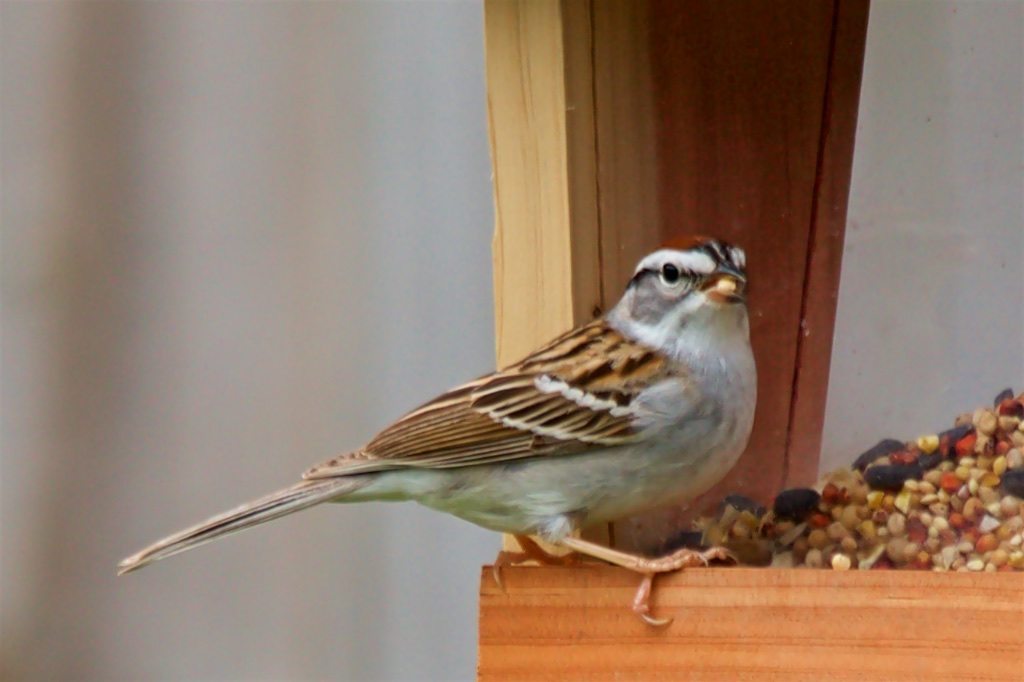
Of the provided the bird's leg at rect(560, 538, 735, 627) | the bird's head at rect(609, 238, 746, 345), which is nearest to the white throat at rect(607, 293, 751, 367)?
the bird's head at rect(609, 238, 746, 345)

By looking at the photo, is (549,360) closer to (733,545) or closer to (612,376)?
(612,376)

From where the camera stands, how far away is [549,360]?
1.79 meters

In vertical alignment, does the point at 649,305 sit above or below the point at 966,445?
above

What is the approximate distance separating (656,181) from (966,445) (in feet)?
1.64

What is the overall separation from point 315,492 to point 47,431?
1.95 m

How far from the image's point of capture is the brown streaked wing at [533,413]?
1.74 metres

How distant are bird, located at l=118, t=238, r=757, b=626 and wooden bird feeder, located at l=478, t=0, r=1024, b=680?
3.2 inches

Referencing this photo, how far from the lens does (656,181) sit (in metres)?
1.89

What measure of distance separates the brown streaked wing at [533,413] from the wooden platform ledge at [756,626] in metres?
0.19

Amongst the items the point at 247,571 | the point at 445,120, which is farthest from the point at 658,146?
the point at 247,571

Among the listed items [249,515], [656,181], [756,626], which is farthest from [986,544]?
[249,515]

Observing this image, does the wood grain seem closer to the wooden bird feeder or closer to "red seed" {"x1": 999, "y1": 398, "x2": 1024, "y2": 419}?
the wooden bird feeder

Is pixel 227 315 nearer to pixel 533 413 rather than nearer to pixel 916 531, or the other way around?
pixel 533 413

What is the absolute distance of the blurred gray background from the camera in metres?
3.43
